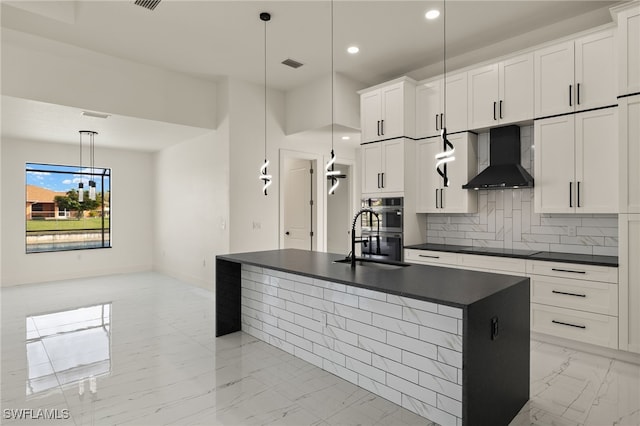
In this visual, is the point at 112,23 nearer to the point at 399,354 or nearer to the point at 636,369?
the point at 399,354

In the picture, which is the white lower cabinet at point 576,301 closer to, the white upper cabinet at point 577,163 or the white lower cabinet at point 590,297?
the white lower cabinet at point 590,297

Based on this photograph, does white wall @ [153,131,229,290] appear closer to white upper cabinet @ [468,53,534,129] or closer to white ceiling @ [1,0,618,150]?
white ceiling @ [1,0,618,150]

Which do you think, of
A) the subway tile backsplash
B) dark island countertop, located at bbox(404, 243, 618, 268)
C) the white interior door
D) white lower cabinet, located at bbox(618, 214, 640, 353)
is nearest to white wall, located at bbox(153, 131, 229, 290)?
the white interior door

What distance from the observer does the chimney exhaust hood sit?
3.99m

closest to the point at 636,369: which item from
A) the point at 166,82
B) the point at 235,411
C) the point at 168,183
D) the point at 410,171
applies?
Answer: the point at 410,171

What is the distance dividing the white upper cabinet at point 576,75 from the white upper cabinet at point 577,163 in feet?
0.38

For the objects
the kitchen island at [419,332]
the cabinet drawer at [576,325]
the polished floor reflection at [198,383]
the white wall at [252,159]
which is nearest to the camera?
the kitchen island at [419,332]

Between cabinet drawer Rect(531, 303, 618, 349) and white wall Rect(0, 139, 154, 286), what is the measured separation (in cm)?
762

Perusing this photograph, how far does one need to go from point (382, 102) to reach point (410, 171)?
3.42ft

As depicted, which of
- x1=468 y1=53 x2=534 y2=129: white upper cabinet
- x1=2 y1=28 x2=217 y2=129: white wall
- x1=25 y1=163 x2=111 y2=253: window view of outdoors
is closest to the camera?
x1=468 y1=53 x2=534 y2=129: white upper cabinet

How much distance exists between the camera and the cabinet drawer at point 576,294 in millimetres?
3197

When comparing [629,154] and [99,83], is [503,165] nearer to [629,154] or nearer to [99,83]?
[629,154]

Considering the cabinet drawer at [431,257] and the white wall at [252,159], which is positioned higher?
the white wall at [252,159]

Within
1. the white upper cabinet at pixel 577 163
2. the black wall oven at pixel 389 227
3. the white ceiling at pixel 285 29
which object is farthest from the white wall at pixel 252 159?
the white upper cabinet at pixel 577 163
